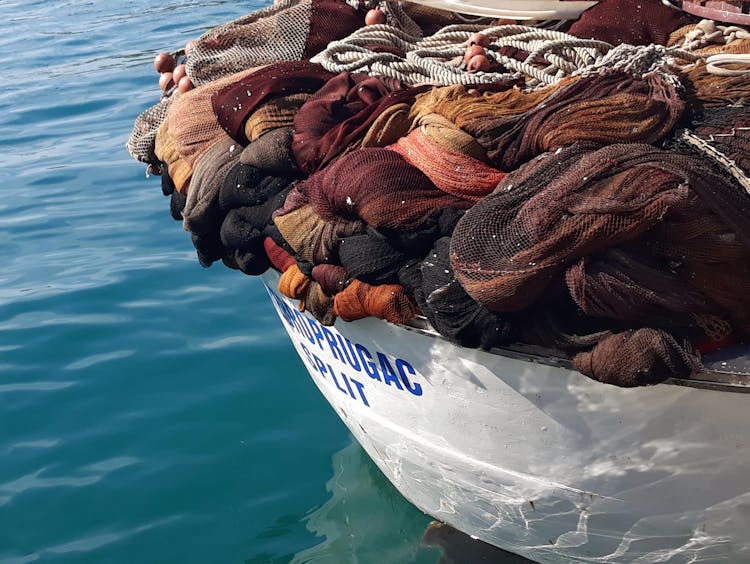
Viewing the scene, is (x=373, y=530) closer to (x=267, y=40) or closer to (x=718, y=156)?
(x=267, y=40)

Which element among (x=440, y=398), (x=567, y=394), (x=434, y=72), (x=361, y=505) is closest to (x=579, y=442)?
(x=567, y=394)

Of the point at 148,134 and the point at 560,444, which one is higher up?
the point at 148,134

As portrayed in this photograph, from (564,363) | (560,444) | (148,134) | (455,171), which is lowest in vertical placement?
(560,444)

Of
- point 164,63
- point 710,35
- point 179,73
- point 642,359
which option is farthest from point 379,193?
point 164,63

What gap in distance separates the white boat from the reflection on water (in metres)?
0.20

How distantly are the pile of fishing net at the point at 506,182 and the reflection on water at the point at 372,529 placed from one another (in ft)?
2.67

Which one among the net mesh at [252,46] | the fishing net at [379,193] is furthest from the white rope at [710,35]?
the net mesh at [252,46]

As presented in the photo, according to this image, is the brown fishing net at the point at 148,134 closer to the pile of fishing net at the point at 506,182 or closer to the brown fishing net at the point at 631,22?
the pile of fishing net at the point at 506,182

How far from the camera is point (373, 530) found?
279 centimetres

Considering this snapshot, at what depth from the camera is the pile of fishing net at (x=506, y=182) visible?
1.58 m

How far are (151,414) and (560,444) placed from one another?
1918 millimetres

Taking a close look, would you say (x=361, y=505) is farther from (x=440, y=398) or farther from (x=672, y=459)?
(x=672, y=459)

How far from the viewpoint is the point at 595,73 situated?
6.48 ft

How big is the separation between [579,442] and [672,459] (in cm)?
18
